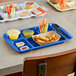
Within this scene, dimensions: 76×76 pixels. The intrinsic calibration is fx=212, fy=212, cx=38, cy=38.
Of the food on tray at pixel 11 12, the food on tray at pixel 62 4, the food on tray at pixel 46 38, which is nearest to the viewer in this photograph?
the food on tray at pixel 46 38

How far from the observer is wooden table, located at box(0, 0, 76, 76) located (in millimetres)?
1266

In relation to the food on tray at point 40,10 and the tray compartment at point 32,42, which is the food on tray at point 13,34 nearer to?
the tray compartment at point 32,42

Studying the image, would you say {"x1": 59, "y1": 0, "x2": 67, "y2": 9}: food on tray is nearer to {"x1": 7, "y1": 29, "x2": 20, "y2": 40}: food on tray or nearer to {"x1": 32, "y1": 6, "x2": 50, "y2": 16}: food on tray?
{"x1": 32, "y1": 6, "x2": 50, "y2": 16}: food on tray

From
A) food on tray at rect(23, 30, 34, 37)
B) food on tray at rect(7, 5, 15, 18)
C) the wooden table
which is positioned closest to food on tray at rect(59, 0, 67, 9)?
the wooden table

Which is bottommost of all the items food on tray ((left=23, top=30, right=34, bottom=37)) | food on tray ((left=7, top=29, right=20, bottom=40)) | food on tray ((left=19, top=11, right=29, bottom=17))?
food on tray ((left=19, top=11, right=29, bottom=17))

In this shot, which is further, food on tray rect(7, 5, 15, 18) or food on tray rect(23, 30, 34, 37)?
food on tray rect(7, 5, 15, 18)

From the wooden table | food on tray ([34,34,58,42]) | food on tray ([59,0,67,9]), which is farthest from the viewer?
food on tray ([59,0,67,9])

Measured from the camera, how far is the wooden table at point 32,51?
49.8 inches

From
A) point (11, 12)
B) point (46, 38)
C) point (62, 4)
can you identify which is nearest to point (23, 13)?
point (11, 12)

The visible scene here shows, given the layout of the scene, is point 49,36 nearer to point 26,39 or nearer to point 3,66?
point 26,39

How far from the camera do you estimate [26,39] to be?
1506 mm

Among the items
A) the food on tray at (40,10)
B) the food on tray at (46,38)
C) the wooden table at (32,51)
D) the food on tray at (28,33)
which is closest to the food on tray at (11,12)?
the wooden table at (32,51)

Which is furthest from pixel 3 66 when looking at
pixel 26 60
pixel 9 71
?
pixel 26 60

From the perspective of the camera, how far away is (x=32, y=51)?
55.0 inches
